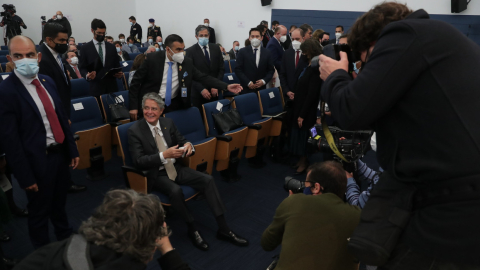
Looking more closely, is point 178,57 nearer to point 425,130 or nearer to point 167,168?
point 167,168

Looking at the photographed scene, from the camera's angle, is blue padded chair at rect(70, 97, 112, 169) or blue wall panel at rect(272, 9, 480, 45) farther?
blue wall panel at rect(272, 9, 480, 45)

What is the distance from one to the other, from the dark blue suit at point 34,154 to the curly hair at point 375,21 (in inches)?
73.5

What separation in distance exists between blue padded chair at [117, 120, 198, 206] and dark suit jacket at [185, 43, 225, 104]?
1.68 metres

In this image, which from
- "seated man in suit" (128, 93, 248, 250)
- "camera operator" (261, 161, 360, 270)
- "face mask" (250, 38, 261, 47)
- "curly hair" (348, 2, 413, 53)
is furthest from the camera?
"face mask" (250, 38, 261, 47)

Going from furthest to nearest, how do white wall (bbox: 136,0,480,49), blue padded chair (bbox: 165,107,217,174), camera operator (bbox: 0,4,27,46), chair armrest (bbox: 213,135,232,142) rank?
1. camera operator (bbox: 0,4,27,46)
2. white wall (bbox: 136,0,480,49)
3. chair armrest (bbox: 213,135,232,142)
4. blue padded chair (bbox: 165,107,217,174)

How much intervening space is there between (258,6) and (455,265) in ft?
34.4

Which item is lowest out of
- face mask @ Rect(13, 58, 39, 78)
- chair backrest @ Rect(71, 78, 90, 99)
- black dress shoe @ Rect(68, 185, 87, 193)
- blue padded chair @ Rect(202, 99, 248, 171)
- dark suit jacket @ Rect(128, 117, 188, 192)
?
black dress shoe @ Rect(68, 185, 87, 193)

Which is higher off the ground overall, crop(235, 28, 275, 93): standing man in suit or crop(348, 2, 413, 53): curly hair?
crop(348, 2, 413, 53): curly hair

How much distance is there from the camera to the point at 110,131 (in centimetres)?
337

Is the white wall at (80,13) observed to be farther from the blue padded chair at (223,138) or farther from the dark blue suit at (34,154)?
the dark blue suit at (34,154)

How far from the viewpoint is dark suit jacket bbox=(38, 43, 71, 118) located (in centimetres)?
276

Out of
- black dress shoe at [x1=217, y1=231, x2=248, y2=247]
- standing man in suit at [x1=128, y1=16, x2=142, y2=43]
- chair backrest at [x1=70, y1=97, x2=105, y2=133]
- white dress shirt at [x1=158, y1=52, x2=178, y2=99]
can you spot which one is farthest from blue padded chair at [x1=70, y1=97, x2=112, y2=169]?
standing man in suit at [x1=128, y1=16, x2=142, y2=43]

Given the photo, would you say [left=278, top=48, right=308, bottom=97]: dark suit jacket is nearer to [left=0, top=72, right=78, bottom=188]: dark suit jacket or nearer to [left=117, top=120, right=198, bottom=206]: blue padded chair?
[left=117, top=120, right=198, bottom=206]: blue padded chair

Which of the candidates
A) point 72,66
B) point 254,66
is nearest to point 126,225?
point 254,66
